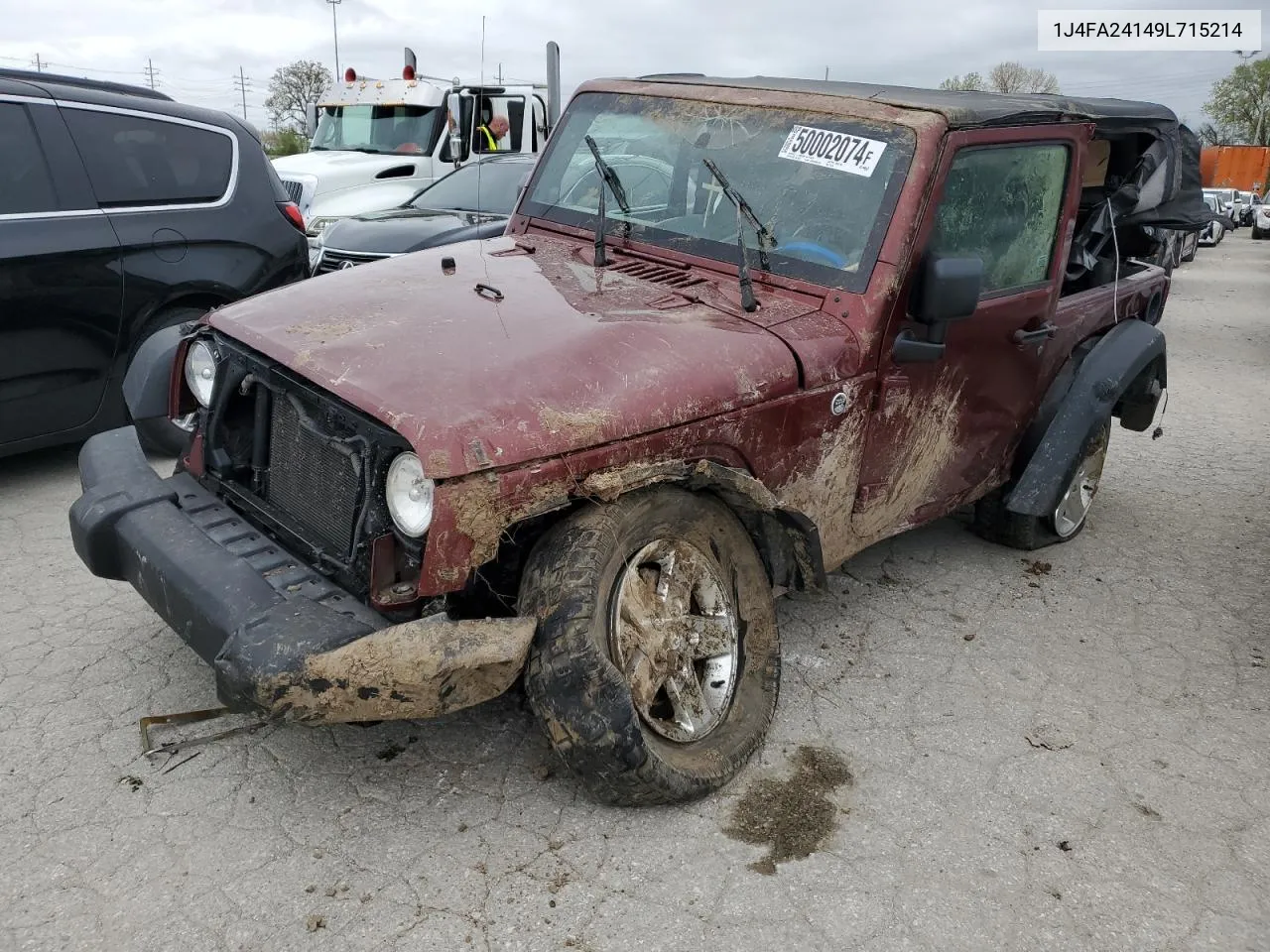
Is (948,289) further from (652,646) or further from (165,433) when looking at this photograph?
(165,433)

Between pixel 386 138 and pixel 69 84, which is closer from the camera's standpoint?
pixel 69 84

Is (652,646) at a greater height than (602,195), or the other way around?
(602,195)

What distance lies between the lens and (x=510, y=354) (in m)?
2.73

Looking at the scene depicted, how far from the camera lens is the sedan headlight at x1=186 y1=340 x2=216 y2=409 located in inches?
132

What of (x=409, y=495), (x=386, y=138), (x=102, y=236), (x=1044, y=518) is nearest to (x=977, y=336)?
(x=1044, y=518)

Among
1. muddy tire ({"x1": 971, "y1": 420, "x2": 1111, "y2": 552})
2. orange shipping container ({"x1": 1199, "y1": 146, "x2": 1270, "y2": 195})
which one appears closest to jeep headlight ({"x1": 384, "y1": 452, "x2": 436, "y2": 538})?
muddy tire ({"x1": 971, "y1": 420, "x2": 1111, "y2": 552})

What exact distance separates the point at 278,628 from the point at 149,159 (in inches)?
153

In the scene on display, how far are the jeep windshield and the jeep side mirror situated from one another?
0.19 meters

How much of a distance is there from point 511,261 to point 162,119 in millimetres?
2887

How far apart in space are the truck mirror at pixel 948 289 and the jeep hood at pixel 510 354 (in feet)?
1.35

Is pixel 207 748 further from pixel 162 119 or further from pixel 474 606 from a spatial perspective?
pixel 162 119

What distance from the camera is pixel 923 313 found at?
3.28 metres

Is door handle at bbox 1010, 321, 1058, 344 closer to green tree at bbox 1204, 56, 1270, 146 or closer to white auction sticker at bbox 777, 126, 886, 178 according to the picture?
A: white auction sticker at bbox 777, 126, 886, 178

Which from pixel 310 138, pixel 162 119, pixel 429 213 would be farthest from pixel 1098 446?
pixel 310 138
